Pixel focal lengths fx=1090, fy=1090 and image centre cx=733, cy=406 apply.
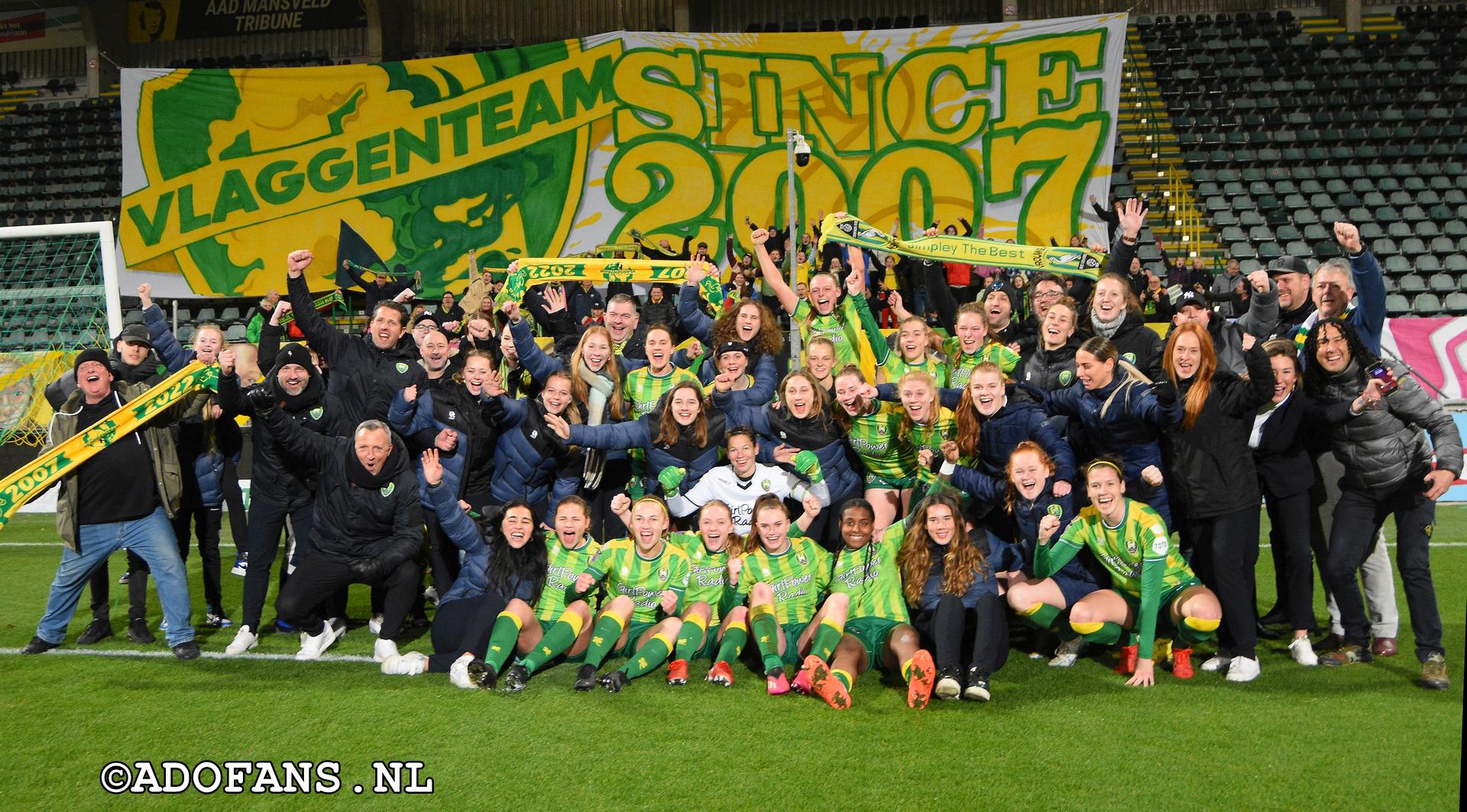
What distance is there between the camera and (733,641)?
5.45m

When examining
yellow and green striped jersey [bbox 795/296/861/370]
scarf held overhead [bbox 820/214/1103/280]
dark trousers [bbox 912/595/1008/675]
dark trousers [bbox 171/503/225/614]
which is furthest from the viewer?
scarf held overhead [bbox 820/214/1103/280]

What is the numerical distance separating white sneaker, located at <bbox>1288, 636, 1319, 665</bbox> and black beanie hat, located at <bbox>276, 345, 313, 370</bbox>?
5640 millimetres

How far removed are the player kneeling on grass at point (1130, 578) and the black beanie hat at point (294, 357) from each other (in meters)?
4.25

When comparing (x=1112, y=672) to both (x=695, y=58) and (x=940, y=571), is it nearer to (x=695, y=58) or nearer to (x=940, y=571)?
(x=940, y=571)

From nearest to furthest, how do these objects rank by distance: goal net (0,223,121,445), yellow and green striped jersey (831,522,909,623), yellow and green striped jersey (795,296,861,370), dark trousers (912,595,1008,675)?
dark trousers (912,595,1008,675) → yellow and green striped jersey (831,522,909,623) → yellow and green striped jersey (795,296,861,370) → goal net (0,223,121,445)

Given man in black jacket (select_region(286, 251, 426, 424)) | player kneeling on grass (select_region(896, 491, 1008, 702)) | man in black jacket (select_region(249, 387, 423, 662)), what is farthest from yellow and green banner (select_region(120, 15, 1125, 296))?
player kneeling on grass (select_region(896, 491, 1008, 702))

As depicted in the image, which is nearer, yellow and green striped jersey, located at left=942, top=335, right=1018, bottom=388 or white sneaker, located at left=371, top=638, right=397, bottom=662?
white sneaker, located at left=371, top=638, right=397, bottom=662

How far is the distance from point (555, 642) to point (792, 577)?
1242mm

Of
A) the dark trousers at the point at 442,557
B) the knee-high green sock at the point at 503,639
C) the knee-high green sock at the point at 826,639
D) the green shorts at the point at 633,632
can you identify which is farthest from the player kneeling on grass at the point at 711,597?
the dark trousers at the point at 442,557

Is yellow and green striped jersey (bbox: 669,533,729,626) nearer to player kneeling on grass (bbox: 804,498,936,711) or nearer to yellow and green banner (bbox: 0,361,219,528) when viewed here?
player kneeling on grass (bbox: 804,498,936,711)

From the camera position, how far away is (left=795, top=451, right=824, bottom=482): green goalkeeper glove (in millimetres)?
5992

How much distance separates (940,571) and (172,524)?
15.6 ft

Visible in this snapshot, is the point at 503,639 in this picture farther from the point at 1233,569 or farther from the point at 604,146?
the point at 604,146

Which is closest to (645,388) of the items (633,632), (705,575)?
(705,575)
